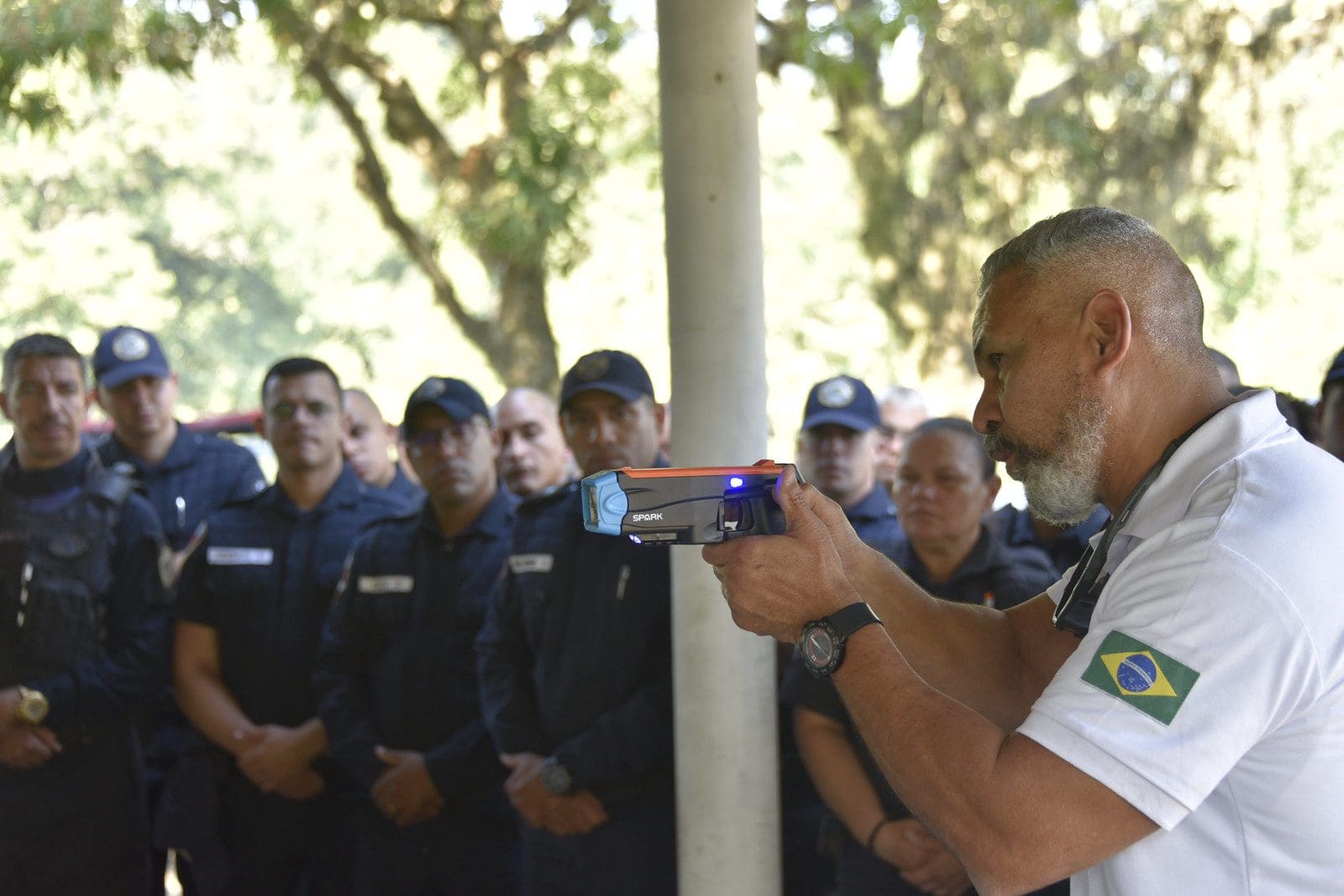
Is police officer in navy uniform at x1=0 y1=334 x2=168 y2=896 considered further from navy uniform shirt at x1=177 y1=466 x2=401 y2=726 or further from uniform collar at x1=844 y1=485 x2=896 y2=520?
uniform collar at x1=844 y1=485 x2=896 y2=520

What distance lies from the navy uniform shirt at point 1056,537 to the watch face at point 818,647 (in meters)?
2.22

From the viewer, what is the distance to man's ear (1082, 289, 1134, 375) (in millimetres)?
1852

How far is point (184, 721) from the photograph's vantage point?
193 inches

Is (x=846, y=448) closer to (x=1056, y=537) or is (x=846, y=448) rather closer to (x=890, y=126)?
(x=1056, y=537)

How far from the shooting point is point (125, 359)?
18.1 feet

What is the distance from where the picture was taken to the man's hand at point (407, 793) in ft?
13.2

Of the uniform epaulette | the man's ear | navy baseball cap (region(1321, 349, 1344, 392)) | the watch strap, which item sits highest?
navy baseball cap (region(1321, 349, 1344, 392))

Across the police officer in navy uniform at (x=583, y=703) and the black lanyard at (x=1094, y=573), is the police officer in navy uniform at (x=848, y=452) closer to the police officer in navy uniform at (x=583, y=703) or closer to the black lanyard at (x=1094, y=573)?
the police officer in navy uniform at (x=583, y=703)

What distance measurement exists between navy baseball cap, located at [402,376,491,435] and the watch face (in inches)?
109

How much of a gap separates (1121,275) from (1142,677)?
589mm

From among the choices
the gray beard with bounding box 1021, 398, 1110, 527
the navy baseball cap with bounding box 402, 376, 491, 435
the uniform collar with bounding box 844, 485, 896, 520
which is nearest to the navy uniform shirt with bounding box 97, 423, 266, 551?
the navy baseball cap with bounding box 402, 376, 491, 435

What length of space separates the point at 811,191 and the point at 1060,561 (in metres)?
19.9

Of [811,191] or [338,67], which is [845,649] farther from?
[811,191]

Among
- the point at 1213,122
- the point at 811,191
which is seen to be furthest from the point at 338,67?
the point at 811,191
